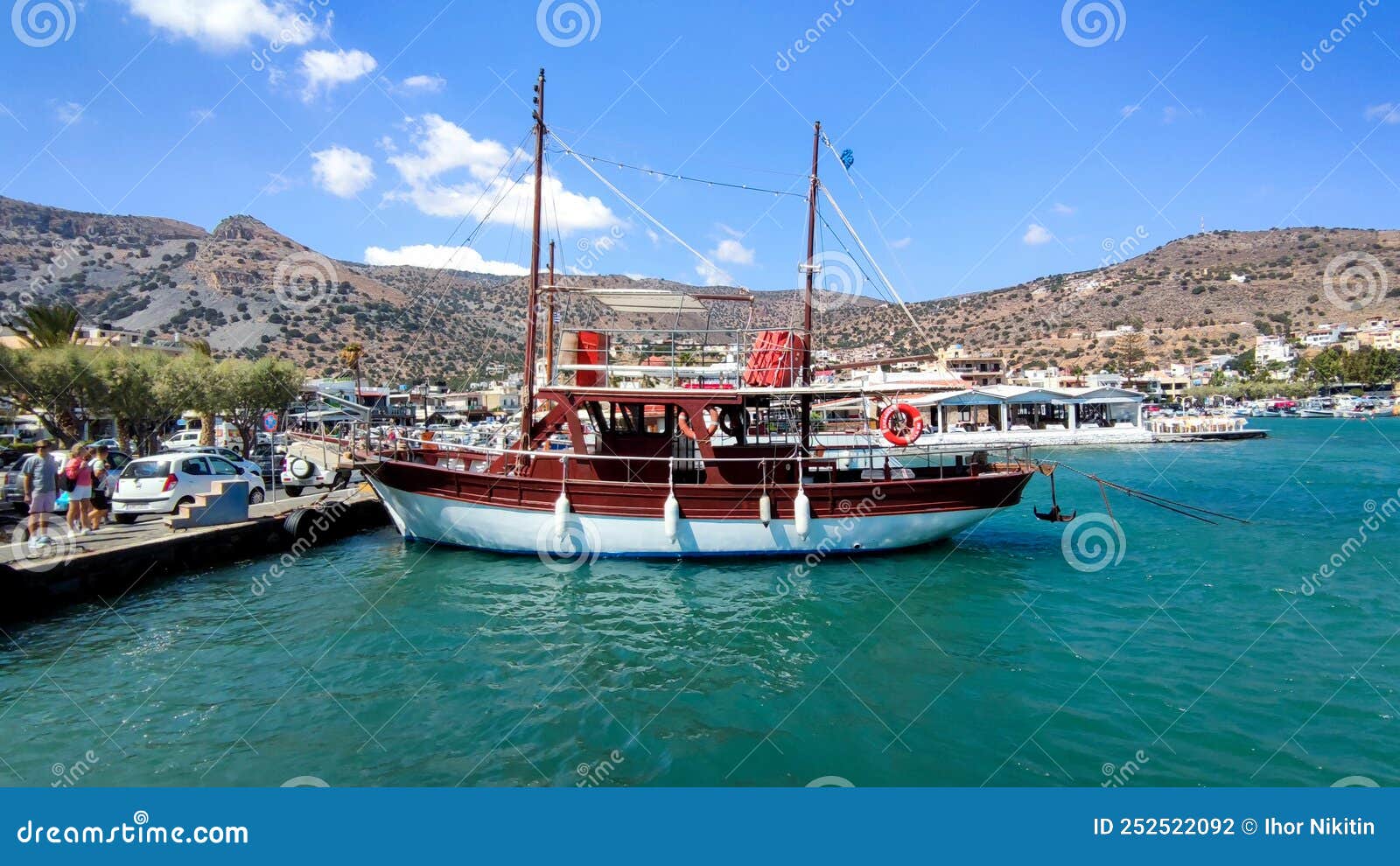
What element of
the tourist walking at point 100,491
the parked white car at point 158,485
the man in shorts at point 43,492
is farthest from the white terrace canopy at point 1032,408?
the man in shorts at point 43,492

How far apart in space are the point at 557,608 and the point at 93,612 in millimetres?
7147

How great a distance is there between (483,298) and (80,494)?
75.7 metres

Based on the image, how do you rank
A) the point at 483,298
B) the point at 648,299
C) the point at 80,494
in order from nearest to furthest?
the point at 80,494, the point at 648,299, the point at 483,298

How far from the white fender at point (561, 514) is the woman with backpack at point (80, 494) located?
28.0ft

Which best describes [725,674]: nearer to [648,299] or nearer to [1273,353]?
[648,299]

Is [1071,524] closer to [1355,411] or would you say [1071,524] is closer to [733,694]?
[733,694]

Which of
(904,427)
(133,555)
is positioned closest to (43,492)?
(133,555)

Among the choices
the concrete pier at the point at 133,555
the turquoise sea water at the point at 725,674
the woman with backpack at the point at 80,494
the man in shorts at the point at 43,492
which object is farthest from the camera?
the woman with backpack at the point at 80,494

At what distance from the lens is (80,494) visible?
1310 centimetres

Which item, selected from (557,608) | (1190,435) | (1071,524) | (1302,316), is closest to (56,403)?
(557,608)

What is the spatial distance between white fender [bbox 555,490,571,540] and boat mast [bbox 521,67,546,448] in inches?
81.5

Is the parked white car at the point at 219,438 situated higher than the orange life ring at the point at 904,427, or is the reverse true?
the orange life ring at the point at 904,427

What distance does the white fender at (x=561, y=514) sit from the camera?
14688 millimetres

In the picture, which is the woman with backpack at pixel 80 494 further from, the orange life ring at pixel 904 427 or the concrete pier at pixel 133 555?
the orange life ring at pixel 904 427
